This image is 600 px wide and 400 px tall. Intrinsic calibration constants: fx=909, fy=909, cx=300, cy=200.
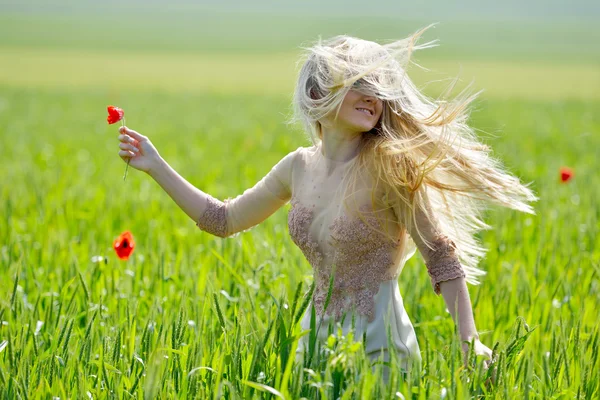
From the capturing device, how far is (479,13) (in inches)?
6152

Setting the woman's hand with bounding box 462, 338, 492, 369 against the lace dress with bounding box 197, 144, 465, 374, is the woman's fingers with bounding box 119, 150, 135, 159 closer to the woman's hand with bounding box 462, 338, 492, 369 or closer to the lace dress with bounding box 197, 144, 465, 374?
the lace dress with bounding box 197, 144, 465, 374

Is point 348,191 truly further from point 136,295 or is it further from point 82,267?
point 82,267

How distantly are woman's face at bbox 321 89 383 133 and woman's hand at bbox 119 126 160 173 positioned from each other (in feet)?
2.18

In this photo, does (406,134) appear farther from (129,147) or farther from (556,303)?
(556,303)

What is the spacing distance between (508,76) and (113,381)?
171 ft

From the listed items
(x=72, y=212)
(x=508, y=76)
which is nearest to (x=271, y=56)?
(x=508, y=76)

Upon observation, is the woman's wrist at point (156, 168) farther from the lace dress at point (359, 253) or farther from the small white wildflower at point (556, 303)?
the small white wildflower at point (556, 303)

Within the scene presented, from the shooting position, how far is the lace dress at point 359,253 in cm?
269

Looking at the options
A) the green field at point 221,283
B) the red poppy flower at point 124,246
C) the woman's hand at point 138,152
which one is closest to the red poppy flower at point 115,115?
the woman's hand at point 138,152

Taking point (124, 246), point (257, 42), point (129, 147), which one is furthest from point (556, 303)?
point (257, 42)

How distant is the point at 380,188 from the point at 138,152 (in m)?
0.83

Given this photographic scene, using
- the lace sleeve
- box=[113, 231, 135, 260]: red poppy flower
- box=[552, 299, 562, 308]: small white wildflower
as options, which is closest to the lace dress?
the lace sleeve

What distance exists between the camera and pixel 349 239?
2.71 meters

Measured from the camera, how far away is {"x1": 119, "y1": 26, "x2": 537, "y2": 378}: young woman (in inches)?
107
